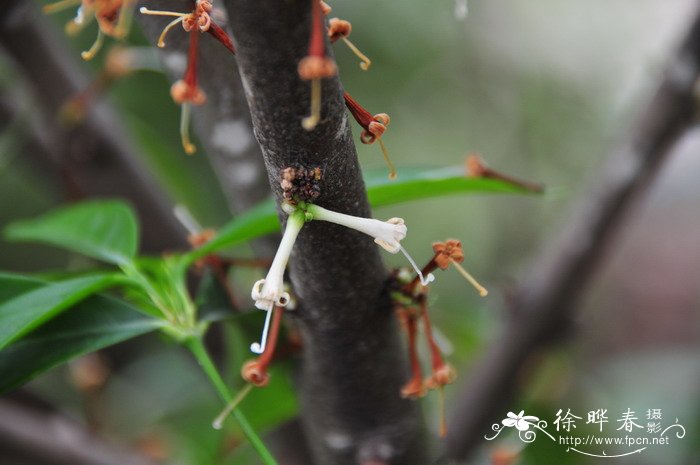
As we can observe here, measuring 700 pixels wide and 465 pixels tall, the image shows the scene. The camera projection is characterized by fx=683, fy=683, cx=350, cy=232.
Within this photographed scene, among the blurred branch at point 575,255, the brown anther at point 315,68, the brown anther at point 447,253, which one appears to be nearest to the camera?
the brown anther at point 315,68

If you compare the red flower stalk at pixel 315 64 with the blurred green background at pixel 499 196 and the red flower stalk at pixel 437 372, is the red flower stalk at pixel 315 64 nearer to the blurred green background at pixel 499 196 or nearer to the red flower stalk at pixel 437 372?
the red flower stalk at pixel 437 372

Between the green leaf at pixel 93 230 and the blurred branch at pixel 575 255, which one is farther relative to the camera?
the blurred branch at pixel 575 255

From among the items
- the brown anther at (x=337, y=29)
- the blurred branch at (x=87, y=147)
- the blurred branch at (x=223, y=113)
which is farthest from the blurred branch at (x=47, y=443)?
the brown anther at (x=337, y=29)

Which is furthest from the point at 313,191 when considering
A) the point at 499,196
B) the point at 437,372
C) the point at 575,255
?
the point at 499,196

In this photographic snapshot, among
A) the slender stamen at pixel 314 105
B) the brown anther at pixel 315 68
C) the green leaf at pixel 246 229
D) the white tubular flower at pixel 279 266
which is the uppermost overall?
the brown anther at pixel 315 68

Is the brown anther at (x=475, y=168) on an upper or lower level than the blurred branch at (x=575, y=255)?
upper

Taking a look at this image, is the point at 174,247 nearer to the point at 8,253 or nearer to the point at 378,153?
the point at 8,253

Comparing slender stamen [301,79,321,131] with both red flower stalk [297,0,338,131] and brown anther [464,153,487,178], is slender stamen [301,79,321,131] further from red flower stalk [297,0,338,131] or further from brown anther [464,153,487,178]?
brown anther [464,153,487,178]
